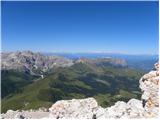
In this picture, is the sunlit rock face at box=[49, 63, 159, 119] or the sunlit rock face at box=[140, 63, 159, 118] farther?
the sunlit rock face at box=[49, 63, 159, 119]

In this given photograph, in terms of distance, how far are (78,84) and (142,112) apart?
6890 inches

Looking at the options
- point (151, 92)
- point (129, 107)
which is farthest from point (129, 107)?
point (151, 92)

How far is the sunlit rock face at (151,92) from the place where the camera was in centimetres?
759

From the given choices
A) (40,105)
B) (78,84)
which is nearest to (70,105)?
(40,105)

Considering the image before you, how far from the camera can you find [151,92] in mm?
8062

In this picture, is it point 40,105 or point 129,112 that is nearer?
point 129,112

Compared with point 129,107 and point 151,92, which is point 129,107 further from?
point 151,92

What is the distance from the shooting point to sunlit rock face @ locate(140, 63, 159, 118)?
7586mm

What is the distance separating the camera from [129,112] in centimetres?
867

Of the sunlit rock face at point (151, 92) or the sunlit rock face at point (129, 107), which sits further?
the sunlit rock face at point (129, 107)

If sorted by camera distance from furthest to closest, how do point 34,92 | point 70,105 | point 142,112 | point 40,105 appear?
point 34,92, point 40,105, point 70,105, point 142,112

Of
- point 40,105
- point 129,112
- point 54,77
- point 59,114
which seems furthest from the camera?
point 54,77

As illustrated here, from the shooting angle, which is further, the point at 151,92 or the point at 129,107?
the point at 129,107

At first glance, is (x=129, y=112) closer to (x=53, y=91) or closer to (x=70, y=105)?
(x=70, y=105)
